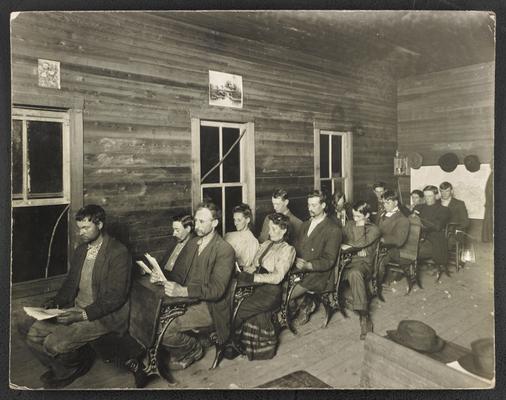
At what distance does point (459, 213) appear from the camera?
303cm

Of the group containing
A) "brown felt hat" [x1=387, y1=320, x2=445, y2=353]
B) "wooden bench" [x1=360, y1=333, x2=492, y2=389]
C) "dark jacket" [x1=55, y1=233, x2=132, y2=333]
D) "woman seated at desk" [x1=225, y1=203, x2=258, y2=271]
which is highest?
"woman seated at desk" [x1=225, y1=203, x2=258, y2=271]

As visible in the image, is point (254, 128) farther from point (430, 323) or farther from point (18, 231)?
point (430, 323)

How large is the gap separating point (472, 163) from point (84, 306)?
3393mm

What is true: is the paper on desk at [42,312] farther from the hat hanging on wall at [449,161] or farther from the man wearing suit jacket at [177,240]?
the hat hanging on wall at [449,161]

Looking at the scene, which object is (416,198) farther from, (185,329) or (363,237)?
(185,329)

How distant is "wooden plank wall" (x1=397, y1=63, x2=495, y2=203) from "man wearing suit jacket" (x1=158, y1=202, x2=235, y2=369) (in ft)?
6.79

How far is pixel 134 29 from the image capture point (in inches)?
111

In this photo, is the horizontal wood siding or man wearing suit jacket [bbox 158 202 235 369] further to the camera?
the horizontal wood siding

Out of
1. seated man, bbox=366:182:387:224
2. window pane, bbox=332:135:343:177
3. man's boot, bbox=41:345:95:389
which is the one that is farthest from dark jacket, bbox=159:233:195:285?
seated man, bbox=366:182:387:224

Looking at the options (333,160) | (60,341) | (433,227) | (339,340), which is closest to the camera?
(60,341)

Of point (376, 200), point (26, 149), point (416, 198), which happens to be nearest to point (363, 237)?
point (376, 200)

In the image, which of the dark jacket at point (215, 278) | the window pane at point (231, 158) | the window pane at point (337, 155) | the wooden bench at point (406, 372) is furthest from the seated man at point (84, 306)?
the window pane at point (337, 155)

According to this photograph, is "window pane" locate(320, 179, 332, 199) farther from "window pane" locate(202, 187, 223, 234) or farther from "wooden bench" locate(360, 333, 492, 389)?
"wooden bench" locate(360, 333, 492, 389)

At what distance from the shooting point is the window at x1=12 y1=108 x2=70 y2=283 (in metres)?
2.44
